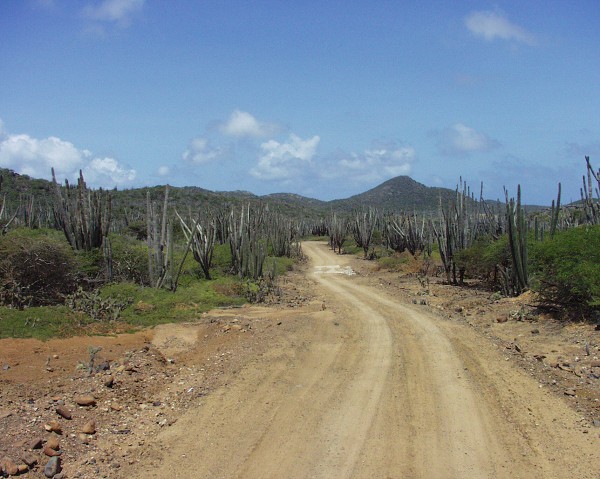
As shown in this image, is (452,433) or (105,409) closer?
(452,433)

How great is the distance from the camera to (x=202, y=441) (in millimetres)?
5676

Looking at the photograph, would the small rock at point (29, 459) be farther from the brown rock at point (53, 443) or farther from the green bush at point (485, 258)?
the green bush at point (485, 258)

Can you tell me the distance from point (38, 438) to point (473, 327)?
8.43m

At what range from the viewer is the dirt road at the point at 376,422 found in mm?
5102

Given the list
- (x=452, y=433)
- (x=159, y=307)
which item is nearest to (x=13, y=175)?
(x=159, y=307)

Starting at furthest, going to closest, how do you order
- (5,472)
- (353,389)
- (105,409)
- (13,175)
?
(13,175)
(353,389)
(105,409)
(5,472)

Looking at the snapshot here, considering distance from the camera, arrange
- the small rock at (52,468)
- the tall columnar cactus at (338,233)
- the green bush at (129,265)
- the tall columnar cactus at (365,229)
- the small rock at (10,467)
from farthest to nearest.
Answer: the tall columnar cactus at (338,233) → the tall columnar cactus at (365,229) → the green bush at (129,265) → the small rock at (52,468) → the small rock at (10,467)

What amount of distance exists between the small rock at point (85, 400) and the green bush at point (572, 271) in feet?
27.3

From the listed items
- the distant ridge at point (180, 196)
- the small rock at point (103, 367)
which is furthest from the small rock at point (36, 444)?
the distant ridge at point (180, 196)

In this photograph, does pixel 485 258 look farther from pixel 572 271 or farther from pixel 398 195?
pixel 398 195

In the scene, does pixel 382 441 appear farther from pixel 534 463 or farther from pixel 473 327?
pixel 473 327

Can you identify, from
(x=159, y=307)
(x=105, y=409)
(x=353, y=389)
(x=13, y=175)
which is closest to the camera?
(x=105, y=409)

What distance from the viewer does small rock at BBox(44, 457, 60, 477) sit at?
4.88 meters

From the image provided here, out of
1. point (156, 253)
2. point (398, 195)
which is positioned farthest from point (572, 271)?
point (398, 195)
